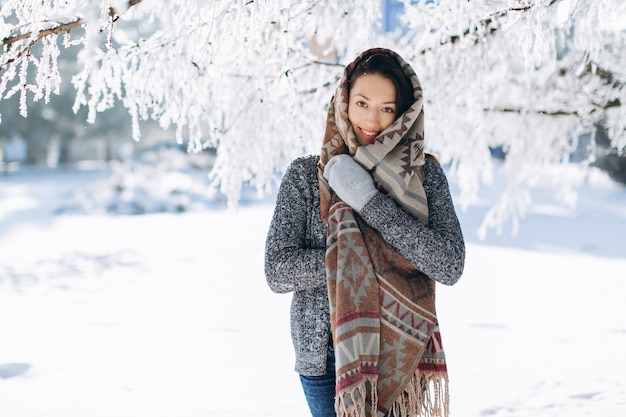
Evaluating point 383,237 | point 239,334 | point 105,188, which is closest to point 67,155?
point 105,188

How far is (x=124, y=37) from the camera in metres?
3.76

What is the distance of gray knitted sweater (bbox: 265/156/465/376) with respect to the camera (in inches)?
69.2

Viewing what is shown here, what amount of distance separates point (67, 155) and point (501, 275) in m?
31.0

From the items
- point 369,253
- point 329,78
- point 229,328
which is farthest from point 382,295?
point 229,328

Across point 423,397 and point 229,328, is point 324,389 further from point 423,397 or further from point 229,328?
point 229,328

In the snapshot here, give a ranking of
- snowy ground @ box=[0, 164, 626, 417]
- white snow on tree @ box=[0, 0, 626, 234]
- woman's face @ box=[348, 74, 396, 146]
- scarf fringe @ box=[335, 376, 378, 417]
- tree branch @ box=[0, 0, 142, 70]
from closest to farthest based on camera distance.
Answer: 1. scarf fringe @ box=[335, 376, 378, 417]
2. woman's face @ box=[348, 74, 396, 146]
3. tree branch @ box=[0, 0, 142, 70]
4. white snow on tree @ box=[0, 0, 626, 234]
5. snowy ground @ box=[0, 164, 626, 417]

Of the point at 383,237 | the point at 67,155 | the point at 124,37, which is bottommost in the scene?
the point at 67,155

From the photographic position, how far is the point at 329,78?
4605 mm

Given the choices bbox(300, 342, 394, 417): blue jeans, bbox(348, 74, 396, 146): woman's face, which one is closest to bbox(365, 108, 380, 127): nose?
bbox(348, 74, 396, 146): woman's face

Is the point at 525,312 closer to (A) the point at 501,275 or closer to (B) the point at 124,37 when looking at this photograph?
(A) the point at 501,275

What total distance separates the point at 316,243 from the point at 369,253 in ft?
0.59

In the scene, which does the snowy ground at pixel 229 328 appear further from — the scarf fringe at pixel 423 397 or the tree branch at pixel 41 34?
the tree branch at pixel 41 34

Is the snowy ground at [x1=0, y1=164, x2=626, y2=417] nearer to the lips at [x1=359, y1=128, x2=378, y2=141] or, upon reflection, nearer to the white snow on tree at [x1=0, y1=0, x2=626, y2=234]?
the white snow on tree at [x1=0, y1=0, x2=626, y2=234]

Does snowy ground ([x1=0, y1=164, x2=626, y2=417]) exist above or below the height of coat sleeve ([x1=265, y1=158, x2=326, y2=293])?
below
